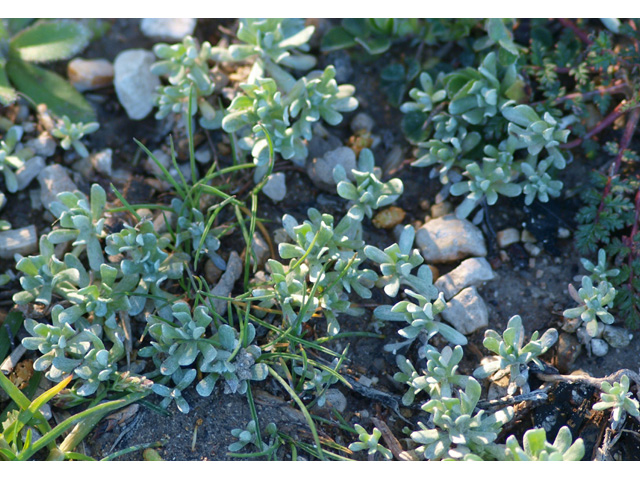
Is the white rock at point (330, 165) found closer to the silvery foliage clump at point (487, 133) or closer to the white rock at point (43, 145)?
the silvery foliage clump at point (487, 133)

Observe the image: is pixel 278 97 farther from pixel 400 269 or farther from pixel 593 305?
pixel 593 305

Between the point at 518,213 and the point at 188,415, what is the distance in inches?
70.4

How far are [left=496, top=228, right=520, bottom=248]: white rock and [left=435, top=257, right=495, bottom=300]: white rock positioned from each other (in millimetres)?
193

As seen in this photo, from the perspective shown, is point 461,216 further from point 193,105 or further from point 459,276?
point 193,105

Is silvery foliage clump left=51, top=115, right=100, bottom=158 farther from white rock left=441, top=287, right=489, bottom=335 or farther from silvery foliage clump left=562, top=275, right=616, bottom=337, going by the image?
silvery foliage clump left=562, top=275, right=616, bottom=337

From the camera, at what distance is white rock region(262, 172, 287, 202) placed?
2930mm

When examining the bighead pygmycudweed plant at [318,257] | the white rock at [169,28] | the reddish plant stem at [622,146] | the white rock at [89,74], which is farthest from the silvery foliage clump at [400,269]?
the white rock at [89,74]

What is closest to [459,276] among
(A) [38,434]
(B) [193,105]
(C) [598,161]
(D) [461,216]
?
(D) [461,216]

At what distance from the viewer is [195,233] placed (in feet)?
8.96

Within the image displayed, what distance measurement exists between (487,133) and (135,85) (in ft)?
6.02

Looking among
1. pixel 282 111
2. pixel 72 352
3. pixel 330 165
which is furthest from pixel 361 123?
pixel 72 352

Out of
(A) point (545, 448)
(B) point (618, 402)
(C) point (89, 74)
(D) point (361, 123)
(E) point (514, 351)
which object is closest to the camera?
(A) point (545, 448)

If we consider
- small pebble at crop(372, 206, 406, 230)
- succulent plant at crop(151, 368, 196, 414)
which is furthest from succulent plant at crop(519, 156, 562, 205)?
succulent plant at crop(151, 368, 196, 414)

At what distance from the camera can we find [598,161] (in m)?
3.00
